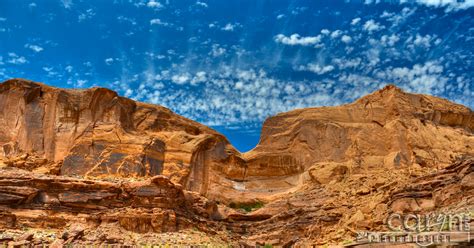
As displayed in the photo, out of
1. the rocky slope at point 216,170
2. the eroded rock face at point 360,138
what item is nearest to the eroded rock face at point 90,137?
the rocky slope at point 216,170

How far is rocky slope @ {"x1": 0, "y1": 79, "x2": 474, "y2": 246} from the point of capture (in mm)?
33094

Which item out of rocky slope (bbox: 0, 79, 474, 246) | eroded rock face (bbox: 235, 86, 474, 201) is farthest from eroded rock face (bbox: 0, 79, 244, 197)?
eroded rock face (bbox: 235, 86, 474, 201)

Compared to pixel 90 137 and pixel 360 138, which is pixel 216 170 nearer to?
pixel 90 137

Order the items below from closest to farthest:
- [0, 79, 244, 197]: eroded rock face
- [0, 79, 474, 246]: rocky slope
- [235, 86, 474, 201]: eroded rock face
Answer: [0, 79, 474, 246]: rocky slope < [0, 79, 244, 197]: eroded rock face < [235, 86, 474, 201]: eroded rock face

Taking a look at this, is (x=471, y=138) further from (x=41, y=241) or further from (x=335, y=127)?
(x=41, y=241)

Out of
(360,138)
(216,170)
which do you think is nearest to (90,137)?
(216,170)

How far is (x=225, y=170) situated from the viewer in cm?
4781

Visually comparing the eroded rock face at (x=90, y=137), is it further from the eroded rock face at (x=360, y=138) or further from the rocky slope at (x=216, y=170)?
the eroded rock face at (x=360, y=138)

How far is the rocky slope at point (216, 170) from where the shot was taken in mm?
33094

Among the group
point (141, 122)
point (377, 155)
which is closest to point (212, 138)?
point (141, 122)

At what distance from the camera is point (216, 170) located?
47.4 meters

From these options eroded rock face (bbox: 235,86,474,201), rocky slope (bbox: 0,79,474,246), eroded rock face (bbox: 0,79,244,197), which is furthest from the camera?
eroded rock face (bbox: 235,86,474,201)

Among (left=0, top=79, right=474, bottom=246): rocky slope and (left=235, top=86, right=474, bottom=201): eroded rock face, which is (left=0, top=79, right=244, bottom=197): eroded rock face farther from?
(left=235, top=86, right=474, bottom=201): eroded rock face

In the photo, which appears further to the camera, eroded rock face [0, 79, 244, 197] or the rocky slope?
eroded rock face [0, 79, 244, 197]
